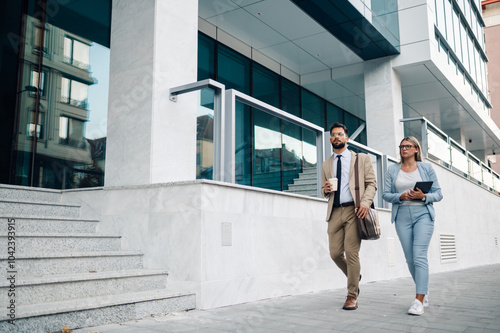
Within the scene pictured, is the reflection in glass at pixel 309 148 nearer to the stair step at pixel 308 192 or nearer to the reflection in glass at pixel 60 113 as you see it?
the stair step at pixel 308 192

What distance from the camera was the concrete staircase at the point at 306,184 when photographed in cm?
708

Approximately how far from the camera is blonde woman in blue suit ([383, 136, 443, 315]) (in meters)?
4.93

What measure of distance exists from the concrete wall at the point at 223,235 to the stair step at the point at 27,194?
148mm

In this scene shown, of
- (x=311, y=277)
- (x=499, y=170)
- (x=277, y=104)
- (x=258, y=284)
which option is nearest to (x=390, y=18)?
(x=277, y=104)

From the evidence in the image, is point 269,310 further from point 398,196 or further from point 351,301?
point 398,196

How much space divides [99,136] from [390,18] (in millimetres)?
8190

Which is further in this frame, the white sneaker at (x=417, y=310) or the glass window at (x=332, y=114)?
the glass window at (x=332, y=114)

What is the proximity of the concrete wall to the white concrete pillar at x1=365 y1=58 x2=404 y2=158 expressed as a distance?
224 inches

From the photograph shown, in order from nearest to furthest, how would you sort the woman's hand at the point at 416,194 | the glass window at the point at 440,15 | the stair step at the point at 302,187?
the woman's hand at the point at 416,194
the stair step at the point at 302,187
the glass window at the point at 440,15

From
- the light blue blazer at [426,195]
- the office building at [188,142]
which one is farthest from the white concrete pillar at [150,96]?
the light blue blazer at [426,195]

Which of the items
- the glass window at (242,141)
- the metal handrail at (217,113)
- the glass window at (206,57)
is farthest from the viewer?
the glass window at (206,57)

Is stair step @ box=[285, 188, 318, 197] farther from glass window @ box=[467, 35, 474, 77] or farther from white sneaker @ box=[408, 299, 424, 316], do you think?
glass window @ box=[467, 35, 474, 77]

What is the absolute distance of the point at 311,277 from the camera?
6695mm

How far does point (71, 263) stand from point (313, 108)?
37.2 feet
